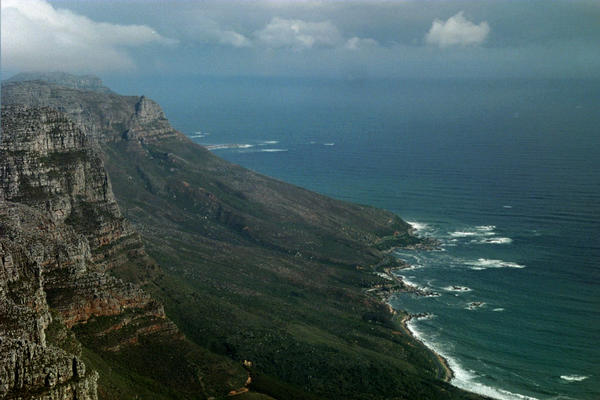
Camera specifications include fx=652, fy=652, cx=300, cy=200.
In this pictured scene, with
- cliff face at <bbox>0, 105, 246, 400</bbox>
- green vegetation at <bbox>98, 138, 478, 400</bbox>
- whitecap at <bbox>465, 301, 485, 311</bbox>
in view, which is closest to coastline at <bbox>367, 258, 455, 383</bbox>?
green vegetation at <bbox>98, 138, 478, 400</bbox>

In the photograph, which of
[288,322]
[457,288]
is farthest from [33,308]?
[457,288]

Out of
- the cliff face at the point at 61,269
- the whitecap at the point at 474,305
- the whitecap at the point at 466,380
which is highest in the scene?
the cliff face at the point at 61,269

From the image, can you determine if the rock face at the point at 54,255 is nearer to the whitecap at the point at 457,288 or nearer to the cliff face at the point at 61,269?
the cliff face at the point at 61,269

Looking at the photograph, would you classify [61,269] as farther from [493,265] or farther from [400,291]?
[493,265]

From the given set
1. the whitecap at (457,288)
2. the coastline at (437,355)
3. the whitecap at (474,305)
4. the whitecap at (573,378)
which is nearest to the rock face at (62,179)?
the coastline at (437,355)

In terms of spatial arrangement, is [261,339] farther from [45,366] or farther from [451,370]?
[45,366]

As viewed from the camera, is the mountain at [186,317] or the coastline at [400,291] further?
the coastline at [400,291]

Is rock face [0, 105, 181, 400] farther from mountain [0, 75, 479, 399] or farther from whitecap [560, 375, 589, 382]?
whitecap [560, 375, 589, 382]

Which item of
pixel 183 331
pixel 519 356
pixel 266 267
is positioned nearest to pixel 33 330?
pixel 183 331
